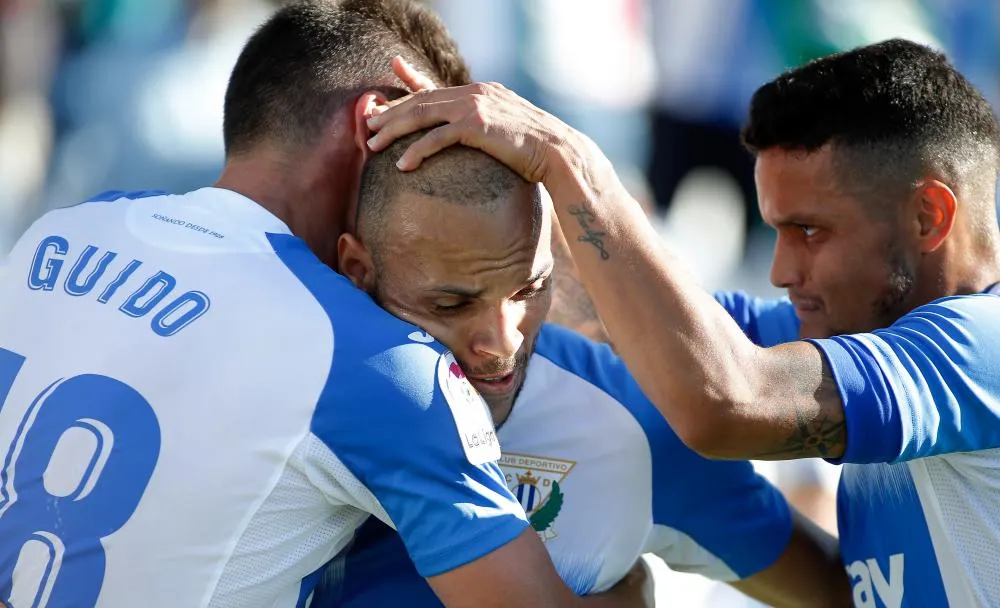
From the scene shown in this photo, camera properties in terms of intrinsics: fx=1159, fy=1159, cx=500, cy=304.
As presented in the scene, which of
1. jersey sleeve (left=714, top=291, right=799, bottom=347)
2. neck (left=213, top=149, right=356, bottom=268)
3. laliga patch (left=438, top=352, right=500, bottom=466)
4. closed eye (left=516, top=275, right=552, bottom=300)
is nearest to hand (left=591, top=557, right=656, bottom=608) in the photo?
laliga patch (left=438, top=352, right=500, bottom=466)

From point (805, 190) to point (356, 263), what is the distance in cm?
121

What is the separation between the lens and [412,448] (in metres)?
2.18

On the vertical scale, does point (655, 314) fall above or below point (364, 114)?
below

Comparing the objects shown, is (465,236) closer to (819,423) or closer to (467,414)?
(467,414)

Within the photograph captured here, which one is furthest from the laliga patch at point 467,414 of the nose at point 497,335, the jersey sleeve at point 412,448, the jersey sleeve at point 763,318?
the jersey sleeve at point 763,318

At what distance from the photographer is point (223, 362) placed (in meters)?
2.22

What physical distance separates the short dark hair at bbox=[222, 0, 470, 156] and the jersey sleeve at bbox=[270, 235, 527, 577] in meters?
0.80

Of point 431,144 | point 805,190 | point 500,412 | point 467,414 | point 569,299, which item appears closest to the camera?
point 467,414

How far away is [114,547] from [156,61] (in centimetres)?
477

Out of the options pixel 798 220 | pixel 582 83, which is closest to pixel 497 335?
pixel 798 220

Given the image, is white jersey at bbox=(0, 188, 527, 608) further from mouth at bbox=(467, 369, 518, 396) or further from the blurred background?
the blurred background

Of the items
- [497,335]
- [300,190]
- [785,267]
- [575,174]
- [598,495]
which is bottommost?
[598,495]

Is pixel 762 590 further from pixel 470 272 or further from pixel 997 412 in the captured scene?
pixel 470 272

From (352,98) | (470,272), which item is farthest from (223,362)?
(352,98)
